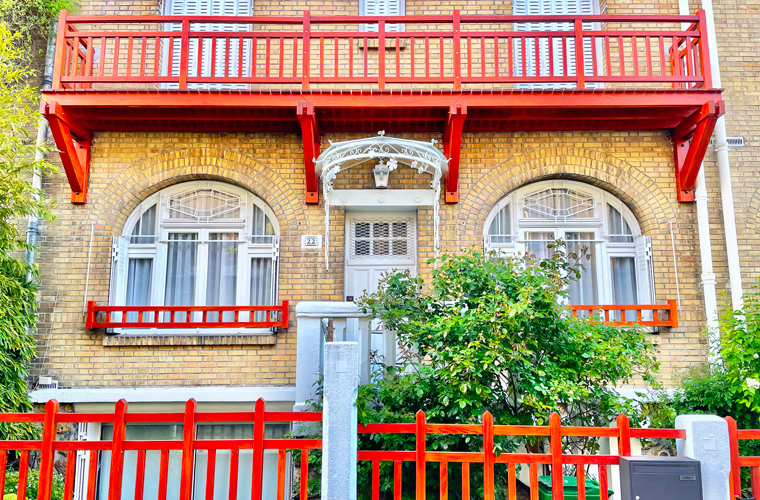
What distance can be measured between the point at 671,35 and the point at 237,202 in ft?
20.6

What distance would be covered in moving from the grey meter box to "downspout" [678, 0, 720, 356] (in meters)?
3.59

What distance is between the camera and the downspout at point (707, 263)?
7988 mm

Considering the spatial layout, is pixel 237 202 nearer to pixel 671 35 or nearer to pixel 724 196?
pixel 671 35

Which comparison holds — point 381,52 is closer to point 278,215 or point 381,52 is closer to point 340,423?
point 278,215

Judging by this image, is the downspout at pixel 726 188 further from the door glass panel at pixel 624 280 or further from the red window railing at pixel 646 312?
the door glass panel at pixel 624 280

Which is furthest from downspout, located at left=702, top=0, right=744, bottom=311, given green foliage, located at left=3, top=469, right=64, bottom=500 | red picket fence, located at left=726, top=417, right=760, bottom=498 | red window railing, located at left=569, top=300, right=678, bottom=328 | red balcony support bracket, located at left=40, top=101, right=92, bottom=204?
red balcony support bracket, located at left=40, top=101, right=92, bottom=204

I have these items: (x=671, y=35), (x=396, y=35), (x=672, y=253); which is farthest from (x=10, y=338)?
(x=671, y=35)

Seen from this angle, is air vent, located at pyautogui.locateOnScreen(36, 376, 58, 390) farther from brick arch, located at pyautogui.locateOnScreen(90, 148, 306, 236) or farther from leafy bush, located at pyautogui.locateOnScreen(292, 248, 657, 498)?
leafy bush, located at pyautogui.locateOnScreen(292, 248, 657, 498)

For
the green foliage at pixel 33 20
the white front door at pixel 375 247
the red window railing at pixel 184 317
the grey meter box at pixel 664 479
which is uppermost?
the green foliage at pixel 33 20

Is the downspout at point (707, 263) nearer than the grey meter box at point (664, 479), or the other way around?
the grey meter box at point (664, 479)

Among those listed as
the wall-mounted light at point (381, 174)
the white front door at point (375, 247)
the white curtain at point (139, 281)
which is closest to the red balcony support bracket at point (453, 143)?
the white front door at point (375, 247)

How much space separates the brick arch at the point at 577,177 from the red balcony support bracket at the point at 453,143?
228 millimetres

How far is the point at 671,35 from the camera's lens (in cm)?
792

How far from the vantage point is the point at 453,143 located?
8.02 meters
